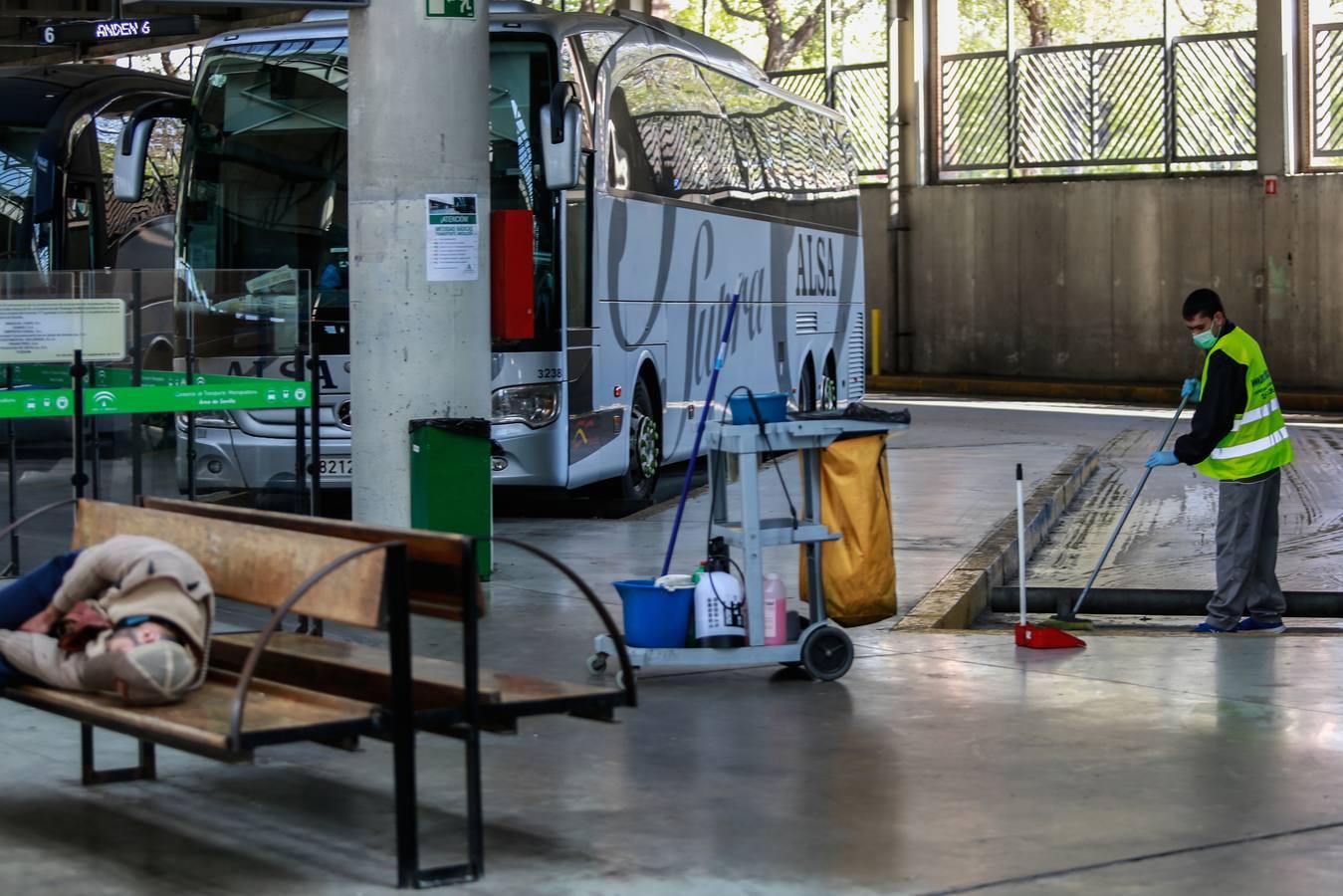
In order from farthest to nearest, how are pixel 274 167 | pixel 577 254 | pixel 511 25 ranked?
1. pixel 577 254
2. pixel 274 167
3. pixel 511 25

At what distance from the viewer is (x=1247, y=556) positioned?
9.68 meters

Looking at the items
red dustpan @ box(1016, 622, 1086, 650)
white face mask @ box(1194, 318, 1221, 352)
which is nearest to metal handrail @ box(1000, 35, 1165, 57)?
white face mask @ box(1194, 318, 1221, 352)

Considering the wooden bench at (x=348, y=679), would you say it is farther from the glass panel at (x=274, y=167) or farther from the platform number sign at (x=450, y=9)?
the glass panel at (x=274, y=167)

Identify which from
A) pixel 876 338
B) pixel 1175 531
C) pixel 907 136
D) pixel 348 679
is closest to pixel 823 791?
pixel 348 679

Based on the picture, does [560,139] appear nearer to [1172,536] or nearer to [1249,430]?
[1249,430]

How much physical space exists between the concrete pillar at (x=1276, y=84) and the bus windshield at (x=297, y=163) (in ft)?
58.6

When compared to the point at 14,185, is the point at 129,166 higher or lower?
lower

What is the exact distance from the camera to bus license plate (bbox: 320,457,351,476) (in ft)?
44.7

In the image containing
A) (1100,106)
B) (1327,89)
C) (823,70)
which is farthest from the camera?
A: (823,70)

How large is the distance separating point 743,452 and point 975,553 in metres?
4.46

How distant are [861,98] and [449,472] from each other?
23400 millimetres

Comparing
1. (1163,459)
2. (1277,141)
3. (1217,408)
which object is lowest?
(1163,459)

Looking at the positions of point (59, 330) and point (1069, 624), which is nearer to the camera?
point (59, 330)

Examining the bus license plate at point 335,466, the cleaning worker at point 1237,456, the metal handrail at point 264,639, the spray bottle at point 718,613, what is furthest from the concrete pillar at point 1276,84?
the metal handrail at point 264,639
